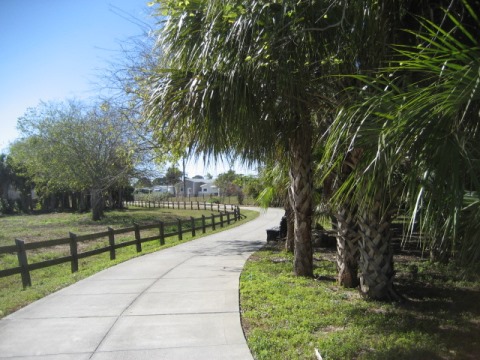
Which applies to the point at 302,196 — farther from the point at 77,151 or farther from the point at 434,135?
the point at 77,151

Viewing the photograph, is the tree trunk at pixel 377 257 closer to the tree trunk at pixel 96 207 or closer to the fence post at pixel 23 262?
the fence post at pixel 23 262

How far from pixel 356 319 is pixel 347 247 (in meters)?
2.06

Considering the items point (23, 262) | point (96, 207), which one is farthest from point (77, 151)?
point (23, 262)

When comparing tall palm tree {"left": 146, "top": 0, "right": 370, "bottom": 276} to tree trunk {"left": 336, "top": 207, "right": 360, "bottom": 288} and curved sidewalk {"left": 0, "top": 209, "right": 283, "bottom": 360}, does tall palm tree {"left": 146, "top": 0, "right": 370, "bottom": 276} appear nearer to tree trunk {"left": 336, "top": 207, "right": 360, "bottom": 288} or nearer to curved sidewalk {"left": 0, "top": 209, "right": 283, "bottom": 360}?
tree trunk {"left": 336, "top": 207, "right": 360, "bottom": 288}

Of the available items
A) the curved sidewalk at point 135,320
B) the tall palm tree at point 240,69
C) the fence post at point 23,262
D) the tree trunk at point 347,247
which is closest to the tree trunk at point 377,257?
the tree trunk at point 347,247

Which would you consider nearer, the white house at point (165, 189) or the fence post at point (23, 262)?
the fence post at point (23, 262)

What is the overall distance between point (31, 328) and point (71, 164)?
91.3 ft

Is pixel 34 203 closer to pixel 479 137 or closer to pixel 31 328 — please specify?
pixel 31 328

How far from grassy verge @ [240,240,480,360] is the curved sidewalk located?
13.2 inches

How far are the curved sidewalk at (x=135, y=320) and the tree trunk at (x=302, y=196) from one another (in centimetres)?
135

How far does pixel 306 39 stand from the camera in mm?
5375

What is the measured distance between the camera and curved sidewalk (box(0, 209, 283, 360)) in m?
4.70

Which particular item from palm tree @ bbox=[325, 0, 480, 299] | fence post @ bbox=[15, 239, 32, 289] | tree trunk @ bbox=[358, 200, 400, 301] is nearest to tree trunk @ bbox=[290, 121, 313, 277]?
tree trunk @ bbox=[358, 200, 400, 301]

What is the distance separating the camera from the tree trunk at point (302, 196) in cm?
831
